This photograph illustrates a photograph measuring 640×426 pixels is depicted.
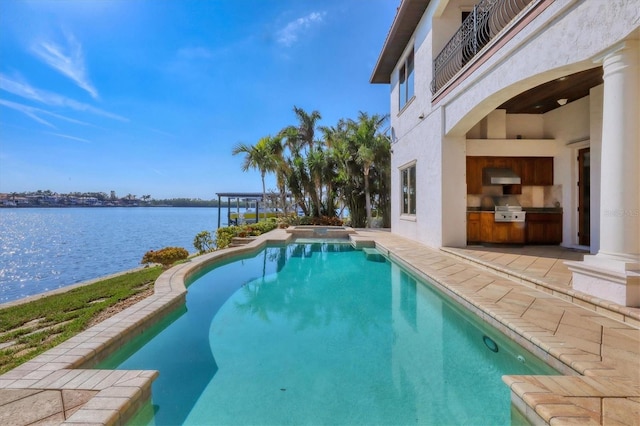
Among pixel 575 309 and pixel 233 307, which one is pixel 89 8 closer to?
pixel 233 307

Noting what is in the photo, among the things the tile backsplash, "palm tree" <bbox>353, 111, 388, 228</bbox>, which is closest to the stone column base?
the tile backsplash

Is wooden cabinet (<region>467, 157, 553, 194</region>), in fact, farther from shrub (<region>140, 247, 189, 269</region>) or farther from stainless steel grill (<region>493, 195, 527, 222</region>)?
shrub (<region>140, 247, 189, 269</region>)

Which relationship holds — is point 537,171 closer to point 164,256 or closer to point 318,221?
point 164,256

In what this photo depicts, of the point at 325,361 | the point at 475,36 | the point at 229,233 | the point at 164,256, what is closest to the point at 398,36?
the point at 475,36

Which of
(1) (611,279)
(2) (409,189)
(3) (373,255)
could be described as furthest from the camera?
(2) (409,189)

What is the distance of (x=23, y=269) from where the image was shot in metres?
12.6

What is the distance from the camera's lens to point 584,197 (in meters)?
7.09

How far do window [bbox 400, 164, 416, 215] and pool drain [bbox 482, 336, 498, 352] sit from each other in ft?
22.5

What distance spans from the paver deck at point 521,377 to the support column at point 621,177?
1.09 ft

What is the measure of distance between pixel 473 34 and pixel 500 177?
3.49 metres

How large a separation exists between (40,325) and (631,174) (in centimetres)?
731

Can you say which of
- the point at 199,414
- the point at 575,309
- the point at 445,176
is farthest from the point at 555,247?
the point at 199,414

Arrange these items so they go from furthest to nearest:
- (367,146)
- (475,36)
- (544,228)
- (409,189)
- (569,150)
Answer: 1. (367,146)
2. (409,189)
3. (544,228)
4. (569,150)
5. (475,36)

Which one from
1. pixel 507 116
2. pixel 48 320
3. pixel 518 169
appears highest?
pixel 507 116
